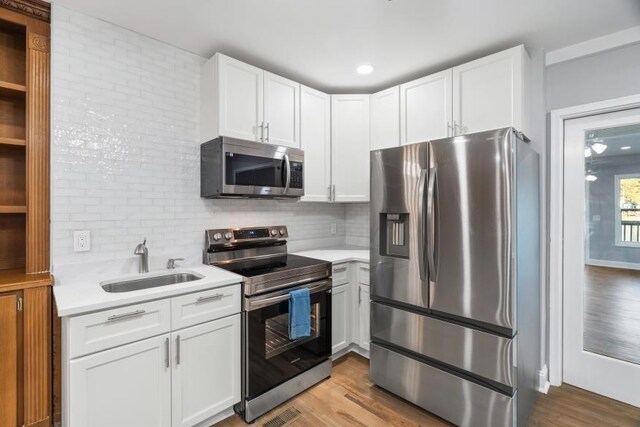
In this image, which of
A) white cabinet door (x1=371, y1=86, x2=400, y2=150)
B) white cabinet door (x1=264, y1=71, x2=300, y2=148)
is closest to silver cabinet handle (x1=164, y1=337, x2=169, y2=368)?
white cabinet door (x1=264, y1=71, x2=300, y2=148)

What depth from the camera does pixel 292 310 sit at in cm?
226

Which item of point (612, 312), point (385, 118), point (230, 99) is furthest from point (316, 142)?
point (612, 312)

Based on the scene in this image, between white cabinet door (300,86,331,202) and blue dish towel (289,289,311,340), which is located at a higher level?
white cabinet door (300,86,331,202)

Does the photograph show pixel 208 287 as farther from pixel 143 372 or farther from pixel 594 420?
pixel 594 420

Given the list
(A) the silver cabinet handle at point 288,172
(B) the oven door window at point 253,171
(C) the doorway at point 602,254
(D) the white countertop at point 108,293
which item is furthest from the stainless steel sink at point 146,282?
(C) the doorway at point 602,254

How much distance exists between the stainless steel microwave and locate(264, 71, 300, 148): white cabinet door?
13 cm

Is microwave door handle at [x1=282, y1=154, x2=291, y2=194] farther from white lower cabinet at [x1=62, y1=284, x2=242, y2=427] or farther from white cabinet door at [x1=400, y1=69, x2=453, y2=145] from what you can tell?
white cabinet door at [x1=400, y1=69, x2=453, y2=145]

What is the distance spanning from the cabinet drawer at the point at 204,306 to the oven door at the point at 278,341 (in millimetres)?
104

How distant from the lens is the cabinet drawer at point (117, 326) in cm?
150

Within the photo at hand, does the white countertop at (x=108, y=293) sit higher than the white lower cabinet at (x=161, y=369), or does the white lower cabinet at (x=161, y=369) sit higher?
the white countertop at (x=108, y=293)

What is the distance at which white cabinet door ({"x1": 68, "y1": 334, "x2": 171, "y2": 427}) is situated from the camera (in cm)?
151

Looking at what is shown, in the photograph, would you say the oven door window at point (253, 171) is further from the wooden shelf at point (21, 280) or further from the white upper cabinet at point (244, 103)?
the wooden shelf at point (21, 280)

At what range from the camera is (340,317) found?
2846 mm

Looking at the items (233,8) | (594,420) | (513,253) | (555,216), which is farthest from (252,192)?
(594,420)
